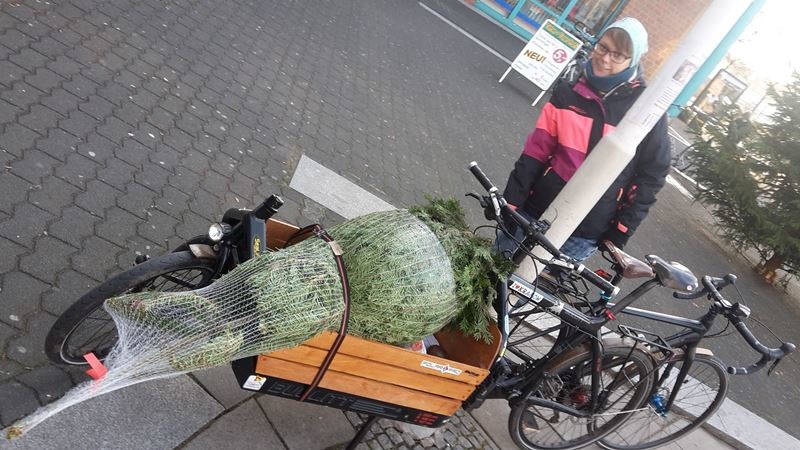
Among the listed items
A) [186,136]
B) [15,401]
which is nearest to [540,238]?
[15,401]

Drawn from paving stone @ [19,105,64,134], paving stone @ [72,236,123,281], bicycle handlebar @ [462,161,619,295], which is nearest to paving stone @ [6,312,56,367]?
paving stone @ [72,236,123,281]

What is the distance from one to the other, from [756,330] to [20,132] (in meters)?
7.52

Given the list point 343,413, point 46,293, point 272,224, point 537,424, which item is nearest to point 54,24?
point 46,293

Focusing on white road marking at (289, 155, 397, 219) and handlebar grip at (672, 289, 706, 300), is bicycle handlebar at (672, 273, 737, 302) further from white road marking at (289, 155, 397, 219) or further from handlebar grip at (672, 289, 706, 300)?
white road marking at (289, 155, 397, 219)

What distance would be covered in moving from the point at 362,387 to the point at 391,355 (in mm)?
217

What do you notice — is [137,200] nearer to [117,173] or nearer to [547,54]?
[117,173]

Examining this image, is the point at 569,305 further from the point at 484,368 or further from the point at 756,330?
the point at 756,330

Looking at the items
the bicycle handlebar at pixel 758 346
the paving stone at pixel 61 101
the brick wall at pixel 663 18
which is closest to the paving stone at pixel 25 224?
the paving stone at pixel 61 101

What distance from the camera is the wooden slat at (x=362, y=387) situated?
6.95 ft

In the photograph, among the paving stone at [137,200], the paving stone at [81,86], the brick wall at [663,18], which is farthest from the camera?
the brick wall at [663,18]

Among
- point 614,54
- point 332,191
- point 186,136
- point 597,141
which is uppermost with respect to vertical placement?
point 614,54

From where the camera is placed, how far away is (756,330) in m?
6.84

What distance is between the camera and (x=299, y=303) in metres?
1.91

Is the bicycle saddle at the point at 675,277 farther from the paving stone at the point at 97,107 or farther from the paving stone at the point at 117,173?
the paving stone at the point at 97,107
